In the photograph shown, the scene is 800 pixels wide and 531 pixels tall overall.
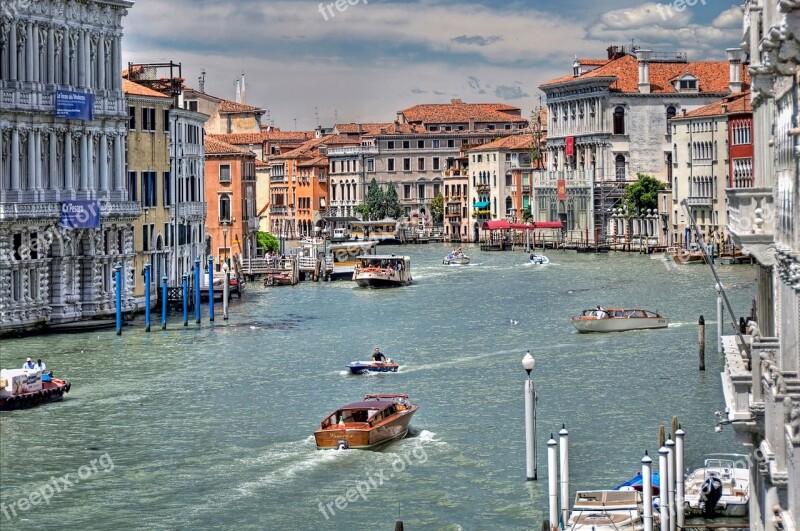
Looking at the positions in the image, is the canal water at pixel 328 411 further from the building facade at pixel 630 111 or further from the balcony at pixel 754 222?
the building facade at pixel 630 111

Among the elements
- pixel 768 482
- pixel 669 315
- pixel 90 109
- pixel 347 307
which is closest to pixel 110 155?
pixel 90 109

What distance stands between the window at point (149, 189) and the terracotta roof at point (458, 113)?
6355 centimetres

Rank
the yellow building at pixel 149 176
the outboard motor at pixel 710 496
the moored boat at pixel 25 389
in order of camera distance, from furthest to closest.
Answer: the yellow building at pixel 149 176 < the moored boat at pixel 25 389 < the outboard motor at pixel 710 496

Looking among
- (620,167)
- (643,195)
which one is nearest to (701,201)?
(643,195)

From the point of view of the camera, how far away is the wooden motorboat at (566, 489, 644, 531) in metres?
18.6

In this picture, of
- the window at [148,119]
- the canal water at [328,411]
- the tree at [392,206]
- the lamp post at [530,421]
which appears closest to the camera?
the canal water at [328,411]

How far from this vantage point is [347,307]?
48.7m

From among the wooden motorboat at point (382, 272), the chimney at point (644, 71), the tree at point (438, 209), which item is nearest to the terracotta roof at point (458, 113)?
the tree at point (438, 209)

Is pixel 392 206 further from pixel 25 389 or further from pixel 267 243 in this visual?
pixel 25 389

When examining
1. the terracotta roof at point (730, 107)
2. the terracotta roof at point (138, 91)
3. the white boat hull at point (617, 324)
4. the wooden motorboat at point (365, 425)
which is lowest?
the wooden motorboat at point (365, 425)

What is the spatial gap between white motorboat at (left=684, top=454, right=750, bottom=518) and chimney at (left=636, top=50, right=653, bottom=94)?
6664 cm

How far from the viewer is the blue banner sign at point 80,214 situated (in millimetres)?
39625

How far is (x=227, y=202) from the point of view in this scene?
63625 mm

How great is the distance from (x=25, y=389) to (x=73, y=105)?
13.9m
